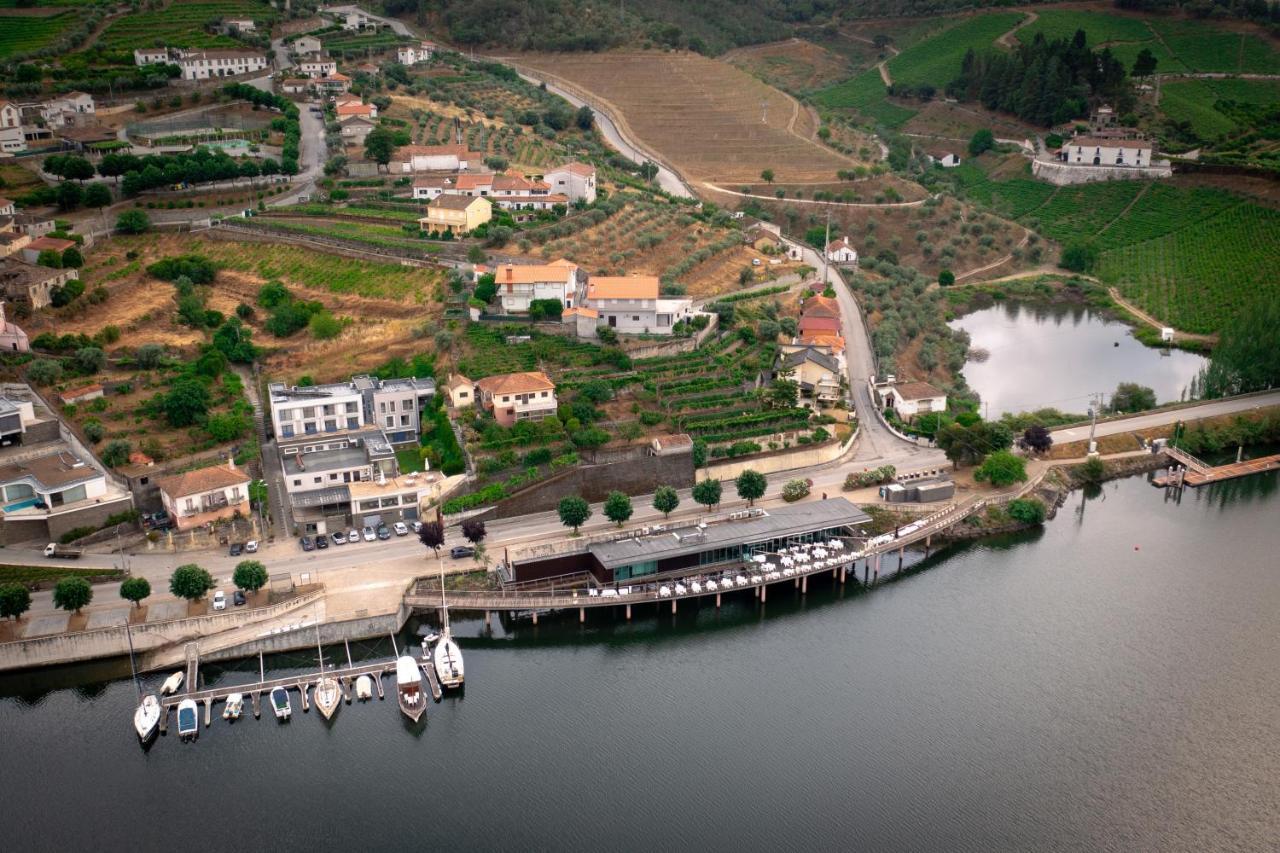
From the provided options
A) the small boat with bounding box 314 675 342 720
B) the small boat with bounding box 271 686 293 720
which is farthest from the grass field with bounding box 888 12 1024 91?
the small boat with bounding box 271 686 293 720

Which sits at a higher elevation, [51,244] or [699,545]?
[51,244]

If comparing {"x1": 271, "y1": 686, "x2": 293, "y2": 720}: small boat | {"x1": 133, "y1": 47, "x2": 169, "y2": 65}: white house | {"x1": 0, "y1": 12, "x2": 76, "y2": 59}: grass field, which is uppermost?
{"x1": 0, "y1": 12, "x2": 76, "y2": 59}: grass field

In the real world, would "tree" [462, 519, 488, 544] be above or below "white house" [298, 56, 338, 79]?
below

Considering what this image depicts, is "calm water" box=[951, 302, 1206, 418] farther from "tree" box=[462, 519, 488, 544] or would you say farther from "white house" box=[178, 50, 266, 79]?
"white house" box=[178, 50, 266, 79]

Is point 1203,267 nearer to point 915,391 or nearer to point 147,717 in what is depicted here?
point 915,391

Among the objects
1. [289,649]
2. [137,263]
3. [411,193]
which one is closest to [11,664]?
[289,649]

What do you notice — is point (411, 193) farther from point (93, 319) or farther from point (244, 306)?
point (93, 319)

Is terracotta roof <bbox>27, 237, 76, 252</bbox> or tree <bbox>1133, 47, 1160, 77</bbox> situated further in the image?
tree <bbox>1133, 47, 1160, 77</bbox>

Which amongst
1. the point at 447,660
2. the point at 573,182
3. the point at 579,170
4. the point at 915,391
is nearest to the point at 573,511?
the point at 447,660

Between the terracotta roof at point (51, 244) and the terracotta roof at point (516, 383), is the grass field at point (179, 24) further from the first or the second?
the terracotta roof at point (516, 383)
